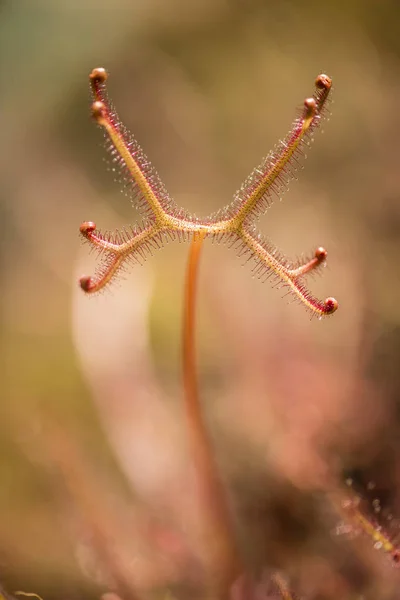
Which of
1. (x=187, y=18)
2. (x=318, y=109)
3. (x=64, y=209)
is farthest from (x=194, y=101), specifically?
(x=318, y=109)

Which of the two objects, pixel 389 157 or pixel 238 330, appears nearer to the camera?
pixel 238 330

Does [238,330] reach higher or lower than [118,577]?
higher

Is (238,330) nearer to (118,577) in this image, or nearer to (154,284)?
(154,284)

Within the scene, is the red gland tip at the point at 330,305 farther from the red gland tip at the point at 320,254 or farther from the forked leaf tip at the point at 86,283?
the forked leaf tip at the point at 86,283

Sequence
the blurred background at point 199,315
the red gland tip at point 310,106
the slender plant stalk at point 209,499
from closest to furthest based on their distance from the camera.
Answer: the red gland tip at point 310,106 → the slender plant stalk at point 209,499 → the blurred background at point 199,315

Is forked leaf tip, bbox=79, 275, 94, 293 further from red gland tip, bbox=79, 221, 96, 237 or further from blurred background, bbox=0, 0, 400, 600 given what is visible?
blurred background, bbox=0, 0, 400, 600

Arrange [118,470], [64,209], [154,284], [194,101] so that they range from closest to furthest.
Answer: [118,470] → [154,284] → [64,209] → [194,101]

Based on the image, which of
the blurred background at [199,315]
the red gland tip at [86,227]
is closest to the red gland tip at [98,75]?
the red gland tip at [86,227]
